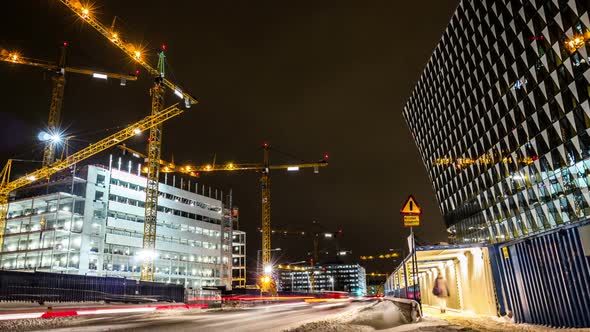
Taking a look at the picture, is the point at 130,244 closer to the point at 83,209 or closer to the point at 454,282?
the point at 83,209

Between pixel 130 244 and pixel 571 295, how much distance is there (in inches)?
2856

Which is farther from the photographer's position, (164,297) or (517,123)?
(517,123)

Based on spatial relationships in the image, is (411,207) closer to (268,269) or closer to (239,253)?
(268,269)

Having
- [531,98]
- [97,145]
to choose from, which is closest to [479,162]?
[531,98]

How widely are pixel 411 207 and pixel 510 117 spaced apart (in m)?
47.3

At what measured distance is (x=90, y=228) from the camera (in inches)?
2665

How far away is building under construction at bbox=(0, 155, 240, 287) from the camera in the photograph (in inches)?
2586

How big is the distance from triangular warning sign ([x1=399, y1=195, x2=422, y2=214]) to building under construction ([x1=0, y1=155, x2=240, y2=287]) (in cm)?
6323

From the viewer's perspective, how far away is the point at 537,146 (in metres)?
48.4

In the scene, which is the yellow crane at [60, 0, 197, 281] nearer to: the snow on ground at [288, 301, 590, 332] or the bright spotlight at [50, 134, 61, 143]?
the bright spotlight at [50, 134, 61, 143]

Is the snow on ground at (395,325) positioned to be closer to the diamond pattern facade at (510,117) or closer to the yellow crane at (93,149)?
the diamond pattern facade at (510,117)

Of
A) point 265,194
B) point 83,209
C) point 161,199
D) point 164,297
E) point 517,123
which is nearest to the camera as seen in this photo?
point 164,297

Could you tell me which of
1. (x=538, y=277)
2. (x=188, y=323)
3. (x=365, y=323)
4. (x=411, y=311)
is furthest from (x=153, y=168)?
(x=538, y=277)

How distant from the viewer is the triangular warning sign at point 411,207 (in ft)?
40.6
